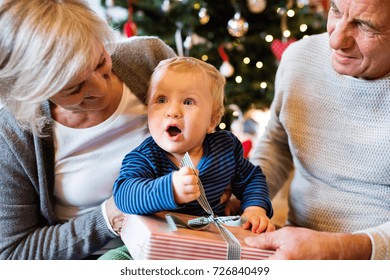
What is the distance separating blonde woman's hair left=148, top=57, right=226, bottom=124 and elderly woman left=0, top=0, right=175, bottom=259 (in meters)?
0.15

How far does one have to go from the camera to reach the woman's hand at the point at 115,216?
1196mm

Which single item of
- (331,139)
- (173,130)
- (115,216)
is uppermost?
(173,130)

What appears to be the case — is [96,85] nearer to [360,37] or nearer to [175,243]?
[175,243]

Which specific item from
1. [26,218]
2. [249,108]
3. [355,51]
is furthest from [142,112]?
[249,108]

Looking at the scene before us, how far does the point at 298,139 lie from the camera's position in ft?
4.40

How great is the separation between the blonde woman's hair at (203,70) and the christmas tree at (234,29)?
1.04 metres

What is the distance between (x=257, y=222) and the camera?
3.54 ft

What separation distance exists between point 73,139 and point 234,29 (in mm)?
1253

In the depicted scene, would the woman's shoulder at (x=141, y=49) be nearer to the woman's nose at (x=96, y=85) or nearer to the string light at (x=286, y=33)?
the woman's nose at (x=96, y=85)

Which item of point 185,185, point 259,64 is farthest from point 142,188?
point 259,64

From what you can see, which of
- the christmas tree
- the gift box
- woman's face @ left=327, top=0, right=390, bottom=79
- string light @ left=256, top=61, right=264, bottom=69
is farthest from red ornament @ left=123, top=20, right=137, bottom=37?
the gift box

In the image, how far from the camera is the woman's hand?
47.1 inches

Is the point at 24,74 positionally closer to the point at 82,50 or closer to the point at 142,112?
the point at 82,50

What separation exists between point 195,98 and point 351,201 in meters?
0.52
